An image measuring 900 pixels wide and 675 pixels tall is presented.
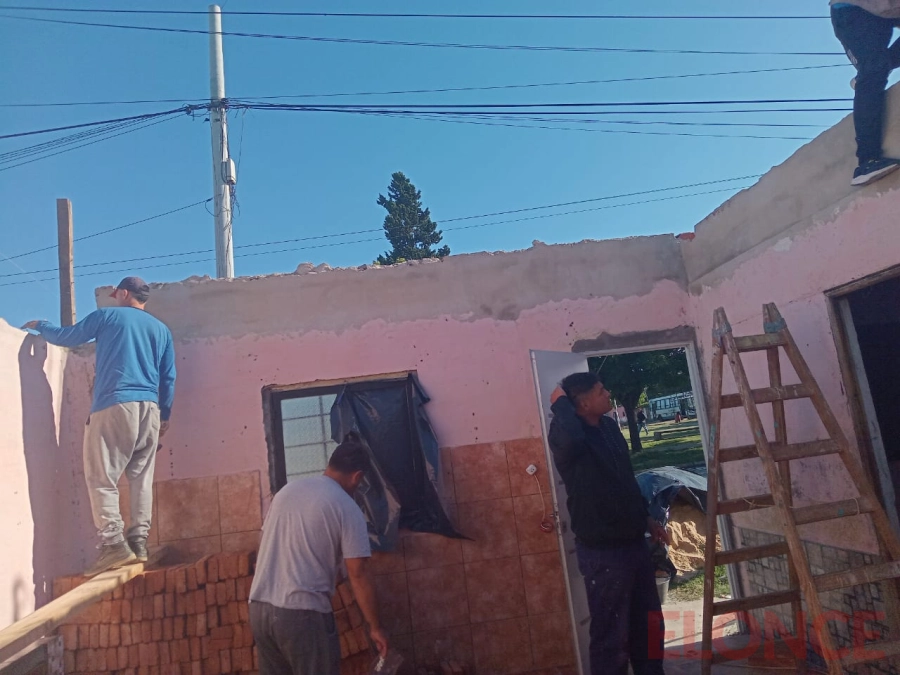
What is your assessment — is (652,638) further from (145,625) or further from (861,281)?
(145,625)

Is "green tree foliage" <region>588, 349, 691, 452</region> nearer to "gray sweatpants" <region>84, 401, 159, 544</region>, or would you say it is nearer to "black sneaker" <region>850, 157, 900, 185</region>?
"black sneaker" <region>850, 157, 900, 185</region>

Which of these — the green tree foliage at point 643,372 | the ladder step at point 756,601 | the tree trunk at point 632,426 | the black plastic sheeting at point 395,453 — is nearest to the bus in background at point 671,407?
the tree trunk at point 632,426

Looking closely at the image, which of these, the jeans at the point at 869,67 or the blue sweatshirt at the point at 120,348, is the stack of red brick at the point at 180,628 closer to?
the blue sweatshirt at the point at 120,348

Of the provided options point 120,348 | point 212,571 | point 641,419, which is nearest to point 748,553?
point 212,571

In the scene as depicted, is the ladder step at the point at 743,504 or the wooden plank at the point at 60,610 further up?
the ladder step at the point at 743,504

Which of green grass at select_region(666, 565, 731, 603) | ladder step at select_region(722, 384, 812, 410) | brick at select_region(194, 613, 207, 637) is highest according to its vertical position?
ladder step at select_region(722, 384, 812, 410)

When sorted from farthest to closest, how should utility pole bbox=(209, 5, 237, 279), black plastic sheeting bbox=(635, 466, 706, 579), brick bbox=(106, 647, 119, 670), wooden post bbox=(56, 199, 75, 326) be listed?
utility pole bbox=(209, 5, 237, 279) < black plastic sheeting bbox=(635, 466, 706, 579) < wooden post bbox=(56, 199, 75, 326) < brick bbox=(106, 647, 119, 670)

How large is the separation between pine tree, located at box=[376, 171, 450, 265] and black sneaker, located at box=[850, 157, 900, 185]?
20.3m

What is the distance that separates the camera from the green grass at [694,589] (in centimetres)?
580

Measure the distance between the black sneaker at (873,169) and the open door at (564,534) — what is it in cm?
201

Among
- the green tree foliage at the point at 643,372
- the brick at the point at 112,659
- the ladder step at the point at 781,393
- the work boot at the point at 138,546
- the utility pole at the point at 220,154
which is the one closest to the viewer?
the ladder step at the point at 781,393

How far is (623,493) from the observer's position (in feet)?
10.5

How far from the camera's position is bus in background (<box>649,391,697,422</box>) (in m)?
42.0

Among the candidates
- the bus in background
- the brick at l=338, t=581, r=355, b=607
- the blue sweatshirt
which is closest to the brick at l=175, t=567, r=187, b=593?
the brick at l=338, t=581, r=355, b=607
